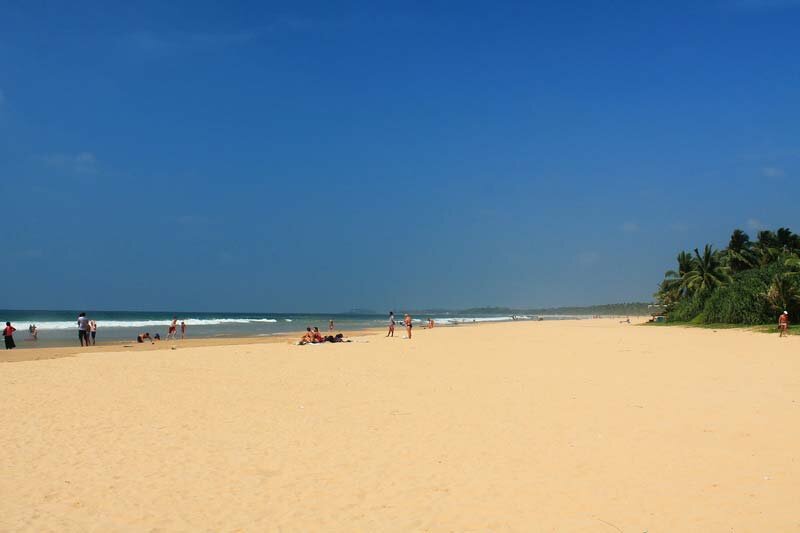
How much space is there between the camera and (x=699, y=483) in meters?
6.78

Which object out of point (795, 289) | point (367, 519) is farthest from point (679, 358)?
point (795, 289)

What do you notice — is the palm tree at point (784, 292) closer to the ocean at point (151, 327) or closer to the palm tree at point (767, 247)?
the palm tree at point (767, 247)

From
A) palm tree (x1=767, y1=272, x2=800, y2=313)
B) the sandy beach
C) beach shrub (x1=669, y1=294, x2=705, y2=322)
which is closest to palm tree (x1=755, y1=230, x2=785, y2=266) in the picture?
beach shrub (x1=669, y1=294, x2=705, y2=322)

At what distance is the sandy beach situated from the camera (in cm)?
603

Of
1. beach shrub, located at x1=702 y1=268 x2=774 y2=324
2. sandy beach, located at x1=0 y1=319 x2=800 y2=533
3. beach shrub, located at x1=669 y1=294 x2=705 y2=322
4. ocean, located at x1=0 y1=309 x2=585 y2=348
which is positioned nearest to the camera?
sandy beach, located at x1=0 y1=319 x2=800 y2=533

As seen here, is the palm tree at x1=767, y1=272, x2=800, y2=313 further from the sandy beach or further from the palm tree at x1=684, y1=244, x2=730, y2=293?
the sandy beach

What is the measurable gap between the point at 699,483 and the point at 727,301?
141 ft

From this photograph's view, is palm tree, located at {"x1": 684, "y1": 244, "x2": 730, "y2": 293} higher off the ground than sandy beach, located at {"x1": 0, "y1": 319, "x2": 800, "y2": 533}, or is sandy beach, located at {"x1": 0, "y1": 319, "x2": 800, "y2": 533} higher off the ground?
palm tree, located at {"x1": 684, "y1": 244, "x2": 730, "y2": 293}

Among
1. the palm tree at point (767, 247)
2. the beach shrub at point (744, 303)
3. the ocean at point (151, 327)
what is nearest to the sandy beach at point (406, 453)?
the ocean at point (151, 327)

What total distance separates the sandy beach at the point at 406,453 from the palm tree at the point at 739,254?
4560cm

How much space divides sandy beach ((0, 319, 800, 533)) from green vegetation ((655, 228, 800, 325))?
85.5 ft

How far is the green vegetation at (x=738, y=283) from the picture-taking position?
3784cm

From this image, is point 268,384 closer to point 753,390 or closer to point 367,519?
point 367,519

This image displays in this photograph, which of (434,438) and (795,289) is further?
(795,289)
